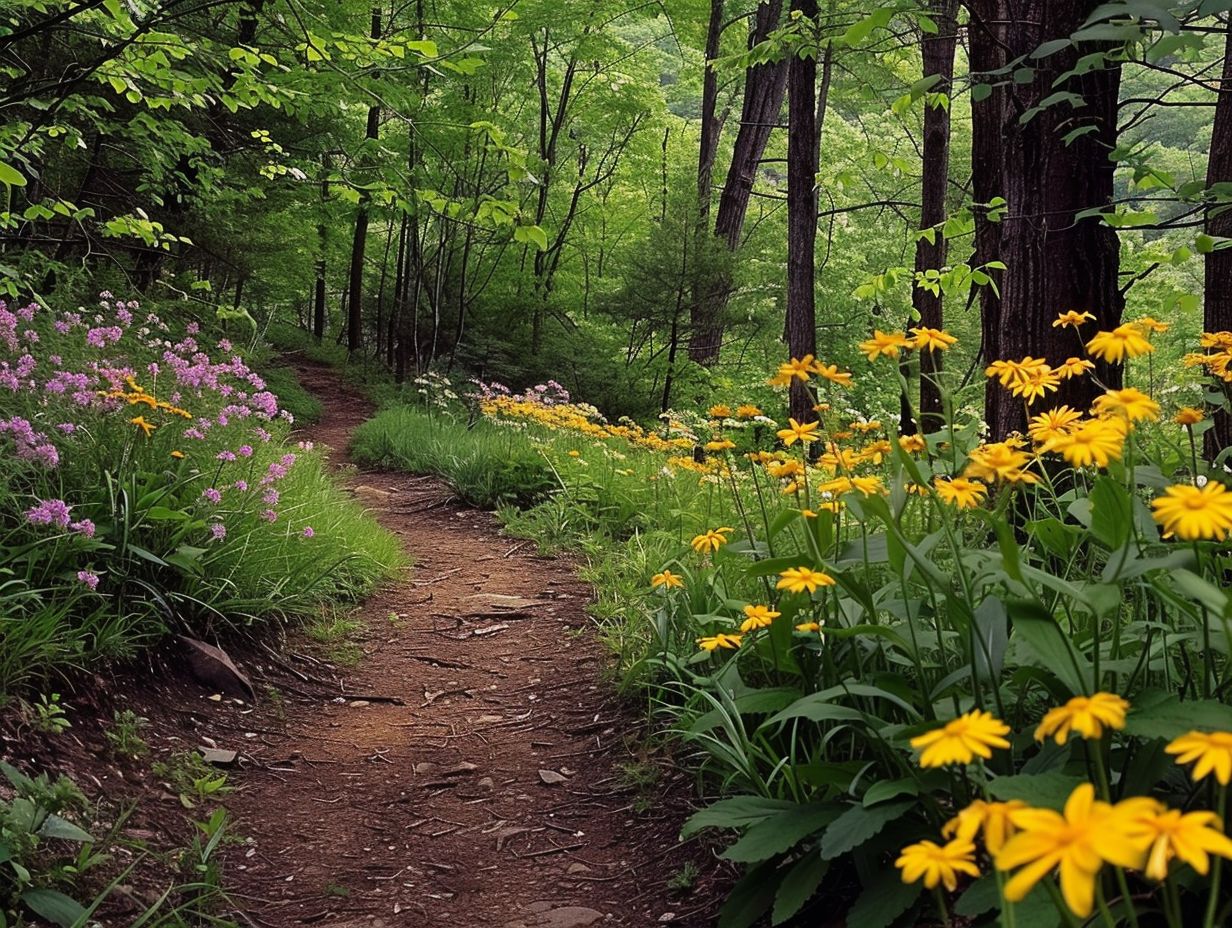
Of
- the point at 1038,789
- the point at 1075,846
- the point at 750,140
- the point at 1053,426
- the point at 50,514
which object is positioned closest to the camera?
the point at 1075,846

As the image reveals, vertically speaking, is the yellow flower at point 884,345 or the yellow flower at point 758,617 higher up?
the yellow flower at point 884,345

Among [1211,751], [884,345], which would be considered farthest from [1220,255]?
[1211,751]

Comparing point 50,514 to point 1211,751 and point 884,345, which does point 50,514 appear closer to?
point 884,345

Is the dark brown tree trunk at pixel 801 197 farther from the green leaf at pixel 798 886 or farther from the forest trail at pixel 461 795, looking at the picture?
the green leaf at pixel 798 886

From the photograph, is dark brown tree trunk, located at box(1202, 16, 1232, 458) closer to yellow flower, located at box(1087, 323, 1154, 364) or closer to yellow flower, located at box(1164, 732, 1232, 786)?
yellow flower, located at box(1087, 323, 1154, 364)

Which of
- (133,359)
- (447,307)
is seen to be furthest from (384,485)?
(447,307)

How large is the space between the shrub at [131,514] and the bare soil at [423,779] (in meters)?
0.18

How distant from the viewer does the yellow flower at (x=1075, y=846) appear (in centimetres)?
58

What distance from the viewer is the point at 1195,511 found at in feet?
2.92

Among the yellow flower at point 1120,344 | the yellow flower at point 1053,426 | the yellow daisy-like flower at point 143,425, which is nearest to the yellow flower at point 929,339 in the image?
the yellow flower at point 1053,426

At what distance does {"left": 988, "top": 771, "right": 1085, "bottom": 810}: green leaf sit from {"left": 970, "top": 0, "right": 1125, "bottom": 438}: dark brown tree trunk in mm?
2051

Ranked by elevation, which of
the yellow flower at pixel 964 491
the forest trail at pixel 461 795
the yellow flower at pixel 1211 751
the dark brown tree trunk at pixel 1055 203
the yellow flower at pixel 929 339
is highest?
the dark brown tree trunk at pixel 1055 203

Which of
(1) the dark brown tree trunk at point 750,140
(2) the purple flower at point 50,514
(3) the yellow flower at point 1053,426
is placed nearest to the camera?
(3) the yellow flower at point 1053,426

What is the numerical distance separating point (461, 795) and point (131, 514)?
1.45m
